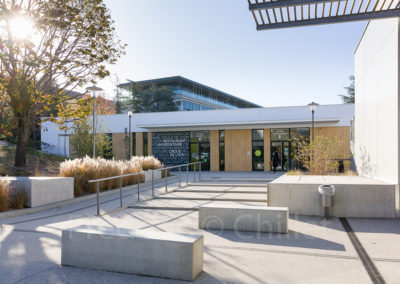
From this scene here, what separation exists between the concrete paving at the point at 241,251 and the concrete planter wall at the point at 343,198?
324 millimetres

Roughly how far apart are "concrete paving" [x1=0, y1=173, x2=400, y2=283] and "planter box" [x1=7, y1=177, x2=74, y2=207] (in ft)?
3.36

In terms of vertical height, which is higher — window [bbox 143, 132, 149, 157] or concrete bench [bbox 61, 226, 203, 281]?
window [bbox 143, 132, 149, 157]

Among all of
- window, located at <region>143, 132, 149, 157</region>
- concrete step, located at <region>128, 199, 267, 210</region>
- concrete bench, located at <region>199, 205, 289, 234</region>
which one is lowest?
concrete step, located at <region>128, 199, 267, 210</region>

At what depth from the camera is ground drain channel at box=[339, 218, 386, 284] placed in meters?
4.02

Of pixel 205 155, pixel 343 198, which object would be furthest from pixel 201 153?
pixel 343 198

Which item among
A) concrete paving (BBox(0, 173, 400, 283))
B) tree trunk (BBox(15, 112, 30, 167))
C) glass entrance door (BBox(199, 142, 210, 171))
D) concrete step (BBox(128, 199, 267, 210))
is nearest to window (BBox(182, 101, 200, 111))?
glass entrance door (BBox(199, 142, 210, 171))

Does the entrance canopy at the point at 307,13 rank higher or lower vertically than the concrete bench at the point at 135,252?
higher

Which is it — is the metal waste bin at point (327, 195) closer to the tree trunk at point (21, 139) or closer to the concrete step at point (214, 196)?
the concrete step at point (214, 196)

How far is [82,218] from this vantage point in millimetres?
7926

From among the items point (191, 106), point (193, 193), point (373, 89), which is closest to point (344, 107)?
point (373, 89)

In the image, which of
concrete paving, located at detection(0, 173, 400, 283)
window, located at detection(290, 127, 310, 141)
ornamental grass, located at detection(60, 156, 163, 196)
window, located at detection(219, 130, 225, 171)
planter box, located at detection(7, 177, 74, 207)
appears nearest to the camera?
concrete paving, located at detection(0, 173, 400, 283)

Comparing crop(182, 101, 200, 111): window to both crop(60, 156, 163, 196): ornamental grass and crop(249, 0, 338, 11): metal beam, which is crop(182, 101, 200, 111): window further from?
crop(249, 0, 338, 11): metal beam

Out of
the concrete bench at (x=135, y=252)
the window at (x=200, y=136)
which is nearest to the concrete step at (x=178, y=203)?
the concrete bench at (x=135, y=252)

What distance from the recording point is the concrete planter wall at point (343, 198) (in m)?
7.49
